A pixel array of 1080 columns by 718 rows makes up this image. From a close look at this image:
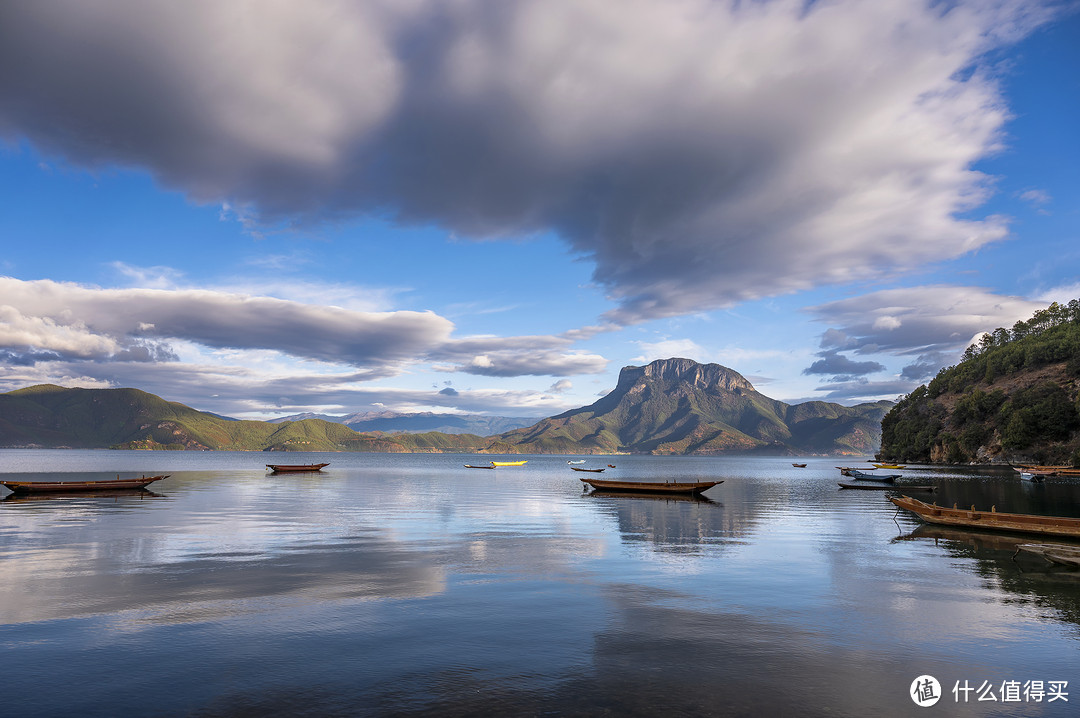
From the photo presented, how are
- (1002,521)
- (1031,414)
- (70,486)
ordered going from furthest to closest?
1. (1031,414)
2. (70,486)
3. (1002,521)

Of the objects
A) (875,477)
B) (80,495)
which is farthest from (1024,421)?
(80,495)

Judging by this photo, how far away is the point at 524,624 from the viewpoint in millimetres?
21047

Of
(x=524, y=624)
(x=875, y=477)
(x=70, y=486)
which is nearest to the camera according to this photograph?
(x=524, y=624)

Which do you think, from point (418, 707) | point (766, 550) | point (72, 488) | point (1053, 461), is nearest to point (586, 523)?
point (766, 550)

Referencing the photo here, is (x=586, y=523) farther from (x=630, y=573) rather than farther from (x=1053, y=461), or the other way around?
(x=1053, y=461)

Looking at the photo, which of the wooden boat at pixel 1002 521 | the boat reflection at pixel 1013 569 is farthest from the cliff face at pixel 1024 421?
the boat reflection at pixel 1013 569

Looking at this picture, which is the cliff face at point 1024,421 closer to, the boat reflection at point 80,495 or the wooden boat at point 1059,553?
the wooden boat at point 1059,553

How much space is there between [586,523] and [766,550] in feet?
65.2

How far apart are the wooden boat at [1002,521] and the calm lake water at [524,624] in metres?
1.54

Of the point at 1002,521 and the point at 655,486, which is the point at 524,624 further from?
the point at 655,486

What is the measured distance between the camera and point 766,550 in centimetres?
3856

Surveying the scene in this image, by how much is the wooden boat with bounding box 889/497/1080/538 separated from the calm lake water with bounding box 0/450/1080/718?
1.54m

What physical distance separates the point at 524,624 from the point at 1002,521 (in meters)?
43.3

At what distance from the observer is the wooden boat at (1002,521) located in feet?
130
